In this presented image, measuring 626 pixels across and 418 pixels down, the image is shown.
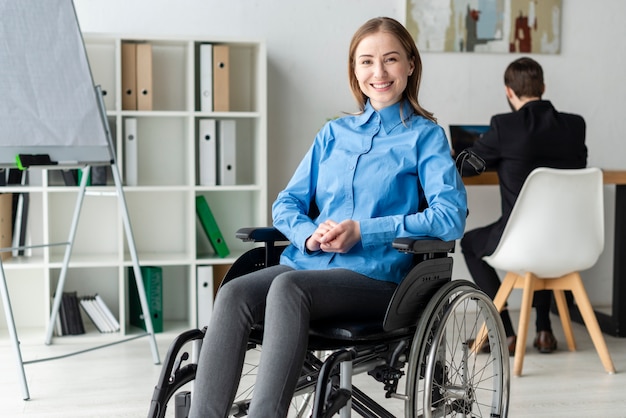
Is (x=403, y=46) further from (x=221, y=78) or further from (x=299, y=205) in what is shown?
A: (x=221, y=78)

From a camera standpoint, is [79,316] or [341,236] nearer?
[341,236]

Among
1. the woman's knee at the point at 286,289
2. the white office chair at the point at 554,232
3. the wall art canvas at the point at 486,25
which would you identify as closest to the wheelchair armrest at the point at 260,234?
the woman's knee at the point at 286,289

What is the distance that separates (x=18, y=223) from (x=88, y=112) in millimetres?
889

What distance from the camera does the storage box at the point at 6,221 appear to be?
11.5 feet

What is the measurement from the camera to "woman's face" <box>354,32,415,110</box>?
6.67ft

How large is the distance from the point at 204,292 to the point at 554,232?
150cm

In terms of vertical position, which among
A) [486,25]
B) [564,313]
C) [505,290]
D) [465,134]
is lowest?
[564,313]

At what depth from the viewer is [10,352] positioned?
133 inches

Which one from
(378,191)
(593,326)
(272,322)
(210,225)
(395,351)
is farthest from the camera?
(210,225)

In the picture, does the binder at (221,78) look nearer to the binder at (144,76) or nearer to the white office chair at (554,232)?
the binder at (144,76)

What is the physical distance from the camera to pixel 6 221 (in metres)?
3.57

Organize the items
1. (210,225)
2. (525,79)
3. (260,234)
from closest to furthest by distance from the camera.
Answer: (260,234) → (525,79) → (210,225)

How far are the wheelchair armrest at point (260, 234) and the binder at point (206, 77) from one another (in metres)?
1.63

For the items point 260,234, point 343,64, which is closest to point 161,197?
point 343,64
